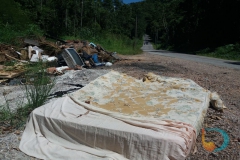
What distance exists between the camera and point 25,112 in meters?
3.74

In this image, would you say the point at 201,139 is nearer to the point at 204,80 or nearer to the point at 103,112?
→ the point at 103,112

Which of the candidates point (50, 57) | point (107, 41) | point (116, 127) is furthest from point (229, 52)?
point (116, 127)

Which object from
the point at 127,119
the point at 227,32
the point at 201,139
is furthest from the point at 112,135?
the point at 227,32

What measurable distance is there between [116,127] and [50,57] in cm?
689

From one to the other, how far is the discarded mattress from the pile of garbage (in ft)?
12.8

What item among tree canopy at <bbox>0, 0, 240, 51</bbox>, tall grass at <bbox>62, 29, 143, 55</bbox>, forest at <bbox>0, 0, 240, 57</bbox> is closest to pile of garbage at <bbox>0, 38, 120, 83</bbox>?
forest at <bbox>0, 0, 240, 57</bbox>

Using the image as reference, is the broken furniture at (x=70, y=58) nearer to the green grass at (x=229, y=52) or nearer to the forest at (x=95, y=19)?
the forest at (x=95, y=19)

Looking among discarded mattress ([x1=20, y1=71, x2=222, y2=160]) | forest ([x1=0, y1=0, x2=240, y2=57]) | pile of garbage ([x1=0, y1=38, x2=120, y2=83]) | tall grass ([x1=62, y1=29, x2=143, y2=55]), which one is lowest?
discarded mattress ([x1=20, y1=71, x2=222, y2=160])

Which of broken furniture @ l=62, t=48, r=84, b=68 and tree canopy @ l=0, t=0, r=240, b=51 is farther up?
tree canopy @ l=0, t=0, r=240, b=51

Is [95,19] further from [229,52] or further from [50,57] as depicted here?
[50,57]

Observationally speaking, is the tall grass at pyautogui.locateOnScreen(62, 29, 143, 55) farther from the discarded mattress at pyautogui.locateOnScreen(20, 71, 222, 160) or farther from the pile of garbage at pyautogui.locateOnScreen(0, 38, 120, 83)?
the discarded mattress at pyautogui.locateOnScreen(20, 71, 222, 160)

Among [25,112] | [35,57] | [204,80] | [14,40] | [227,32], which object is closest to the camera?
[25,112]

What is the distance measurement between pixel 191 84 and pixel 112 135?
2.91 m

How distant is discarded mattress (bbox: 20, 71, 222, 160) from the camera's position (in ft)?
8.45
